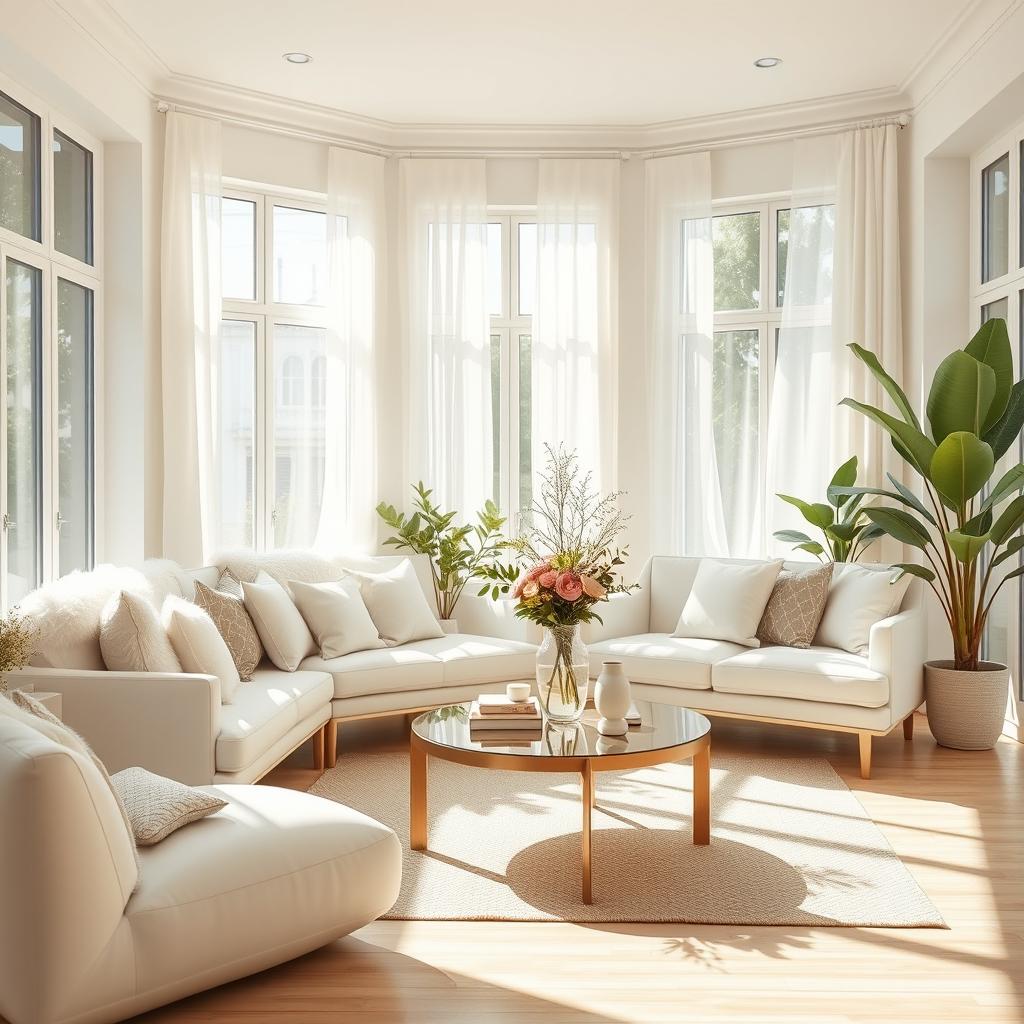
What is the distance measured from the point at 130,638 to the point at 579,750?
164cm

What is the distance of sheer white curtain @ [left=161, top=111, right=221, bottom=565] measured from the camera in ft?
18.1

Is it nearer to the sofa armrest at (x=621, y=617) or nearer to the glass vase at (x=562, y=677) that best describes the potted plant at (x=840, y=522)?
the sofa armrest at (x=621, y=617)

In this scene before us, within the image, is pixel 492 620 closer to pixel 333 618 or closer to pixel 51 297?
pixel 333 618

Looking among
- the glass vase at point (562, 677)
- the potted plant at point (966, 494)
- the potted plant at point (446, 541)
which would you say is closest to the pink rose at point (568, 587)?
the glass vase at point (562, 677)

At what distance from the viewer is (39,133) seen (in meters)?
4.70

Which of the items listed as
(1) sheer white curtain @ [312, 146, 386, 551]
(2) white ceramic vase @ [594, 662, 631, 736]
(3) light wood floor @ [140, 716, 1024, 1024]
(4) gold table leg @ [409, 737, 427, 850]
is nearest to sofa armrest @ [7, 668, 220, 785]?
(4) gold table leg @ [409, 737, 427, 850]

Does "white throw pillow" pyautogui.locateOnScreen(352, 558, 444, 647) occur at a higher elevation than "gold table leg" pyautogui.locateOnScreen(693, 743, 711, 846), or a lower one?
higher

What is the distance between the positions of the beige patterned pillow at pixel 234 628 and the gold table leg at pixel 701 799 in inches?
75.3

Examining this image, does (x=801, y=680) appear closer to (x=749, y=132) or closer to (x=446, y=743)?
(x=446, y=743)

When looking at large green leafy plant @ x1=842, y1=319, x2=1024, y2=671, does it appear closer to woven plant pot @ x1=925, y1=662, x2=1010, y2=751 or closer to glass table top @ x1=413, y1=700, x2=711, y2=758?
woven plant pot @ x1=925, y1=662, x2=1010, y2=751

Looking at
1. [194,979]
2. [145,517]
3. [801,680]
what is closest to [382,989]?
[194,979]

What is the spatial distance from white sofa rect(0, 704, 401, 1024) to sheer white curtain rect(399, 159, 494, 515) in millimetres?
3730

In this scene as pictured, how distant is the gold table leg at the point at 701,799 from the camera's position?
3621 mm

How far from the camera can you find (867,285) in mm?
5844
